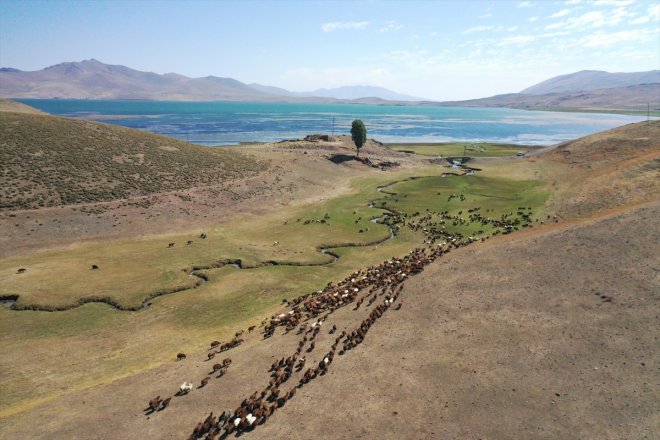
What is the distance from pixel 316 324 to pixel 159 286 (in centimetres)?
2116

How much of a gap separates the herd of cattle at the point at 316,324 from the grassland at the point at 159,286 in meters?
3.35

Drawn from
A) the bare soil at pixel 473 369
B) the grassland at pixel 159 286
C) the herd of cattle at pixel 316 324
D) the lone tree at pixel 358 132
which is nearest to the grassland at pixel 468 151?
the lone tree at pixel 358 132

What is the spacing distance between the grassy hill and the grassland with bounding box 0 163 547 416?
808 inches

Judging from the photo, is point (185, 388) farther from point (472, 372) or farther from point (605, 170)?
point (605, 170)

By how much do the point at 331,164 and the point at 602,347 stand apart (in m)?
99.5

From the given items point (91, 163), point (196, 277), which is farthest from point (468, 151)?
point (196, 277)

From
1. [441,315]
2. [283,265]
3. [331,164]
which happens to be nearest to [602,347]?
[441,315]

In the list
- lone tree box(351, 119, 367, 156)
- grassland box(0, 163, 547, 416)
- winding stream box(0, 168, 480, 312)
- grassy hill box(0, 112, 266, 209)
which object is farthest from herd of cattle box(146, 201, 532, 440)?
lone tree box(351, 119, 367, 156)

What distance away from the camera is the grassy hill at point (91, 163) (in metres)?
71.5

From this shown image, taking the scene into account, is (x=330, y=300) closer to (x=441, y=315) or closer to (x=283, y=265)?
(x=441, y=315)

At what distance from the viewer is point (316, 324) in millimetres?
34000

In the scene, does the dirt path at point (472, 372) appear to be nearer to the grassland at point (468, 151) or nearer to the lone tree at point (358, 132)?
the lone tree at point (358, 132)

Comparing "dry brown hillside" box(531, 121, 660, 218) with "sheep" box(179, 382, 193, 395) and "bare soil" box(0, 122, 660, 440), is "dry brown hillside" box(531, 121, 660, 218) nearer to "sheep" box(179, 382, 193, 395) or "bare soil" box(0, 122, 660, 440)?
"bare soil" box(0, 122, 660, 440)

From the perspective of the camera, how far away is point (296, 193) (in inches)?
3639
